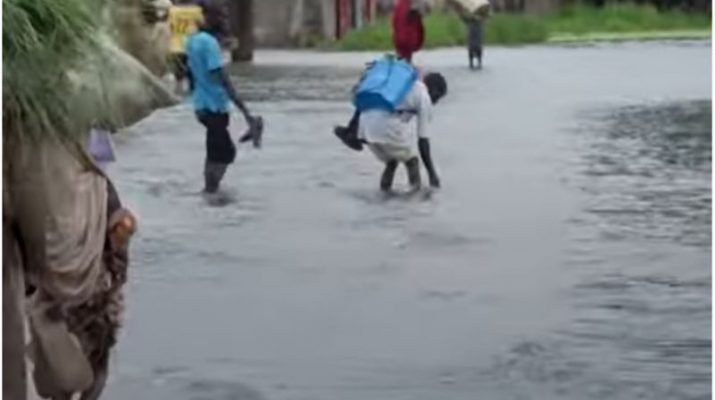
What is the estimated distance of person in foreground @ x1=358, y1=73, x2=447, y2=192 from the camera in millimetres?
16047

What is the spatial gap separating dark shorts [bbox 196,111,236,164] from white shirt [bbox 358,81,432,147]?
0.88m

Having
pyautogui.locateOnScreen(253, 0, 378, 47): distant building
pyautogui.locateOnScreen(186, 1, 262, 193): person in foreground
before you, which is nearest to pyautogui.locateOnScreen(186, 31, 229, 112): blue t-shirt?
pyautogui.locateOnScreen(186, 1, 262, 193): person in foreground

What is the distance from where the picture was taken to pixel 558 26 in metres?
61.0

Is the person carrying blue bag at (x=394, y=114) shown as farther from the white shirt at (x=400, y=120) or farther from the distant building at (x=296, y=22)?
the distant building at (x=296, y=22)

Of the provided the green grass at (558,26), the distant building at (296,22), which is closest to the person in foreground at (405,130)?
the green grass at (558,26)

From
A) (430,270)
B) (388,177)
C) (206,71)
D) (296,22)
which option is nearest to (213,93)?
(206,71)

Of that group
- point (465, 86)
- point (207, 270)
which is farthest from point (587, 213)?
point (465, 86)

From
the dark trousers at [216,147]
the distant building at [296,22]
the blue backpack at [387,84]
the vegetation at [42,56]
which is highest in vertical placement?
the vegetation at [42,56]

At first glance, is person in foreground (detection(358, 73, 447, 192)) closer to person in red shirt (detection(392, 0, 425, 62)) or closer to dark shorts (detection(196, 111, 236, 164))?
person in red shirt (detection(392, 0, 425, 62))

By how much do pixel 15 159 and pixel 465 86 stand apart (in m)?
27.4

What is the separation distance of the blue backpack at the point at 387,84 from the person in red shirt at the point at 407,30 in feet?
1.39

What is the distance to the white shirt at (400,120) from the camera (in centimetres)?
1602

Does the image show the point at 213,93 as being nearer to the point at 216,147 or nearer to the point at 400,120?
the point at 216,147

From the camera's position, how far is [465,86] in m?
32.5
